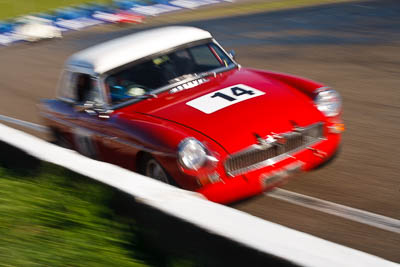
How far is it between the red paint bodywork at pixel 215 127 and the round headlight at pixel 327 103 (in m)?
0.06

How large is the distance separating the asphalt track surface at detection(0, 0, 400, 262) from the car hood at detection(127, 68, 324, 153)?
21.9 inches

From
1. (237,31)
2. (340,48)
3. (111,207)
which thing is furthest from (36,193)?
(237,31)

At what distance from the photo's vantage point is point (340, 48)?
1260 cm

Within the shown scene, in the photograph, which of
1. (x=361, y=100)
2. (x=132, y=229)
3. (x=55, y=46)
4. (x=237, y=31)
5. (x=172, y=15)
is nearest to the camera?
(x=132, y=229)

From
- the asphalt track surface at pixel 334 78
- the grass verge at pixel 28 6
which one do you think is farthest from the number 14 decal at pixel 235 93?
the grass verge at pixel 28 6

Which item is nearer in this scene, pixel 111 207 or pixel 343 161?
pixel 111 207

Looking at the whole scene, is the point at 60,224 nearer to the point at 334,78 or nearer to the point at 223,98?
the point at 223,98

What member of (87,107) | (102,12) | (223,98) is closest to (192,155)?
(223,98)

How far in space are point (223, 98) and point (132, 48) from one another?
4.18 feet

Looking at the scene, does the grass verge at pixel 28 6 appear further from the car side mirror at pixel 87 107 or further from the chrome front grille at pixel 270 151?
the chrome front grille at pixel 270 151

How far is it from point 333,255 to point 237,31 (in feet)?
45.6

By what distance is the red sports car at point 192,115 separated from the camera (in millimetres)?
5219

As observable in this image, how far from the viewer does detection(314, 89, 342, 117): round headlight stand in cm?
600

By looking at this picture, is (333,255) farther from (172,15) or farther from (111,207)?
(172,15)
